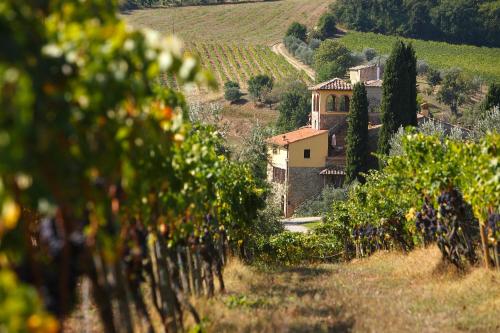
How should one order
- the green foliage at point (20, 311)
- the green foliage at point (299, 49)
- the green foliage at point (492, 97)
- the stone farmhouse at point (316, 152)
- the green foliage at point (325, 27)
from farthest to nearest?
the green foliage at point (325, 27), the green foliage at point (299, 49), the stone farmhouse at point (316, 152), the green foliage at point (492, 97), the green foliage at point (20, 311)

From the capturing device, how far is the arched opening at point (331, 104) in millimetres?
58625

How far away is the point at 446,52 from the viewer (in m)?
105

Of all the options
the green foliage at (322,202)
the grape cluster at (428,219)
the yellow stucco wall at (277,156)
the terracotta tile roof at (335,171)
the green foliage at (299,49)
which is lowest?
the green foliage at (322,202)

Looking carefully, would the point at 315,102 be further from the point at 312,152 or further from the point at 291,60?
the point at 291,60

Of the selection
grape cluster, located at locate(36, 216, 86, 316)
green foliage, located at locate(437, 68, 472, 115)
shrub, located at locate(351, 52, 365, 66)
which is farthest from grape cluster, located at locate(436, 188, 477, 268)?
shrub, located at locate(351, 52, 365, 66)

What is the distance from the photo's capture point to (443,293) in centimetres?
1346

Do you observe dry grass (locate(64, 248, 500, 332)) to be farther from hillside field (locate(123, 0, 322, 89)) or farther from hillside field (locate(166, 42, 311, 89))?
hillside field (locate(166, 42, 311, 89))

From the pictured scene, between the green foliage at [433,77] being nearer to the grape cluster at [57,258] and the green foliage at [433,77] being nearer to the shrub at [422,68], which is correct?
the shrub at [422,68]

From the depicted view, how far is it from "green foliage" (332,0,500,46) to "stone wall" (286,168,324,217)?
64.1 meters

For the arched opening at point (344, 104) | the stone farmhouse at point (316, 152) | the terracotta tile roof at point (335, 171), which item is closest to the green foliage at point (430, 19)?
the arched opening at point (344, 104)

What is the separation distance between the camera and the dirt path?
96500 millimetres

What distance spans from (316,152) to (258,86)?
27049mm

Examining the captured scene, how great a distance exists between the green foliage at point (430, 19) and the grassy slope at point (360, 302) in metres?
102

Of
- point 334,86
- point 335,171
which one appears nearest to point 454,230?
point 335,171
